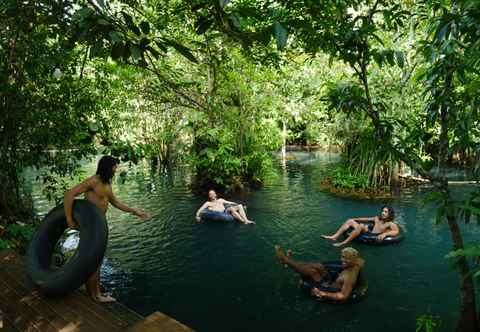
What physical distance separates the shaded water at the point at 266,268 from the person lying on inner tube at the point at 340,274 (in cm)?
17

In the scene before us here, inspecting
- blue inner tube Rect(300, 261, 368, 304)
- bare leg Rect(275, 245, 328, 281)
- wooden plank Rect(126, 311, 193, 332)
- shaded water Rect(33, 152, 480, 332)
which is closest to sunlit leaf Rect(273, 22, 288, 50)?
wooden plank Rect(126, 311, 193, 332)

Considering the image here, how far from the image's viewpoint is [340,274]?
502 centimetres

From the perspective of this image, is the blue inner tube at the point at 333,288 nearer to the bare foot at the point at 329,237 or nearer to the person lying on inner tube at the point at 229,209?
the bare foot at the point at 329,237

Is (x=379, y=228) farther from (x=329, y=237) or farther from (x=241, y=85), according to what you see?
(x=241, y=85)

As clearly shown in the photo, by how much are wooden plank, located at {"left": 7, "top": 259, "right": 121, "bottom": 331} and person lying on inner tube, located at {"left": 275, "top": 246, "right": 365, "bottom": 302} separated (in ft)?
9.59

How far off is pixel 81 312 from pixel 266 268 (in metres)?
3.62

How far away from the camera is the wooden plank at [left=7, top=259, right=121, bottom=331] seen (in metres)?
2.81

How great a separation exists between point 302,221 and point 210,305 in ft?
14.5

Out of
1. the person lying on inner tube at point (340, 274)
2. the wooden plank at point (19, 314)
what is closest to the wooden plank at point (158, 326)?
the wooden plank at point (19, 314)

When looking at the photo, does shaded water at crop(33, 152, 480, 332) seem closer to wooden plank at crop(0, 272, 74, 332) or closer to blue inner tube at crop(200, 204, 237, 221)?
blue inner tube at crop(200, 204, 237, 221)

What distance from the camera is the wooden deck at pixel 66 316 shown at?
267 centimetres

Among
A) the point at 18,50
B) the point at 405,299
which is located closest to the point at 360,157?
the point at 405,299

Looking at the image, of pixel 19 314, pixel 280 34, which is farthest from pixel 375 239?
pixel 280 34

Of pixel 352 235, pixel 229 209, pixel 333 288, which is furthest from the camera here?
pixel 229 209
